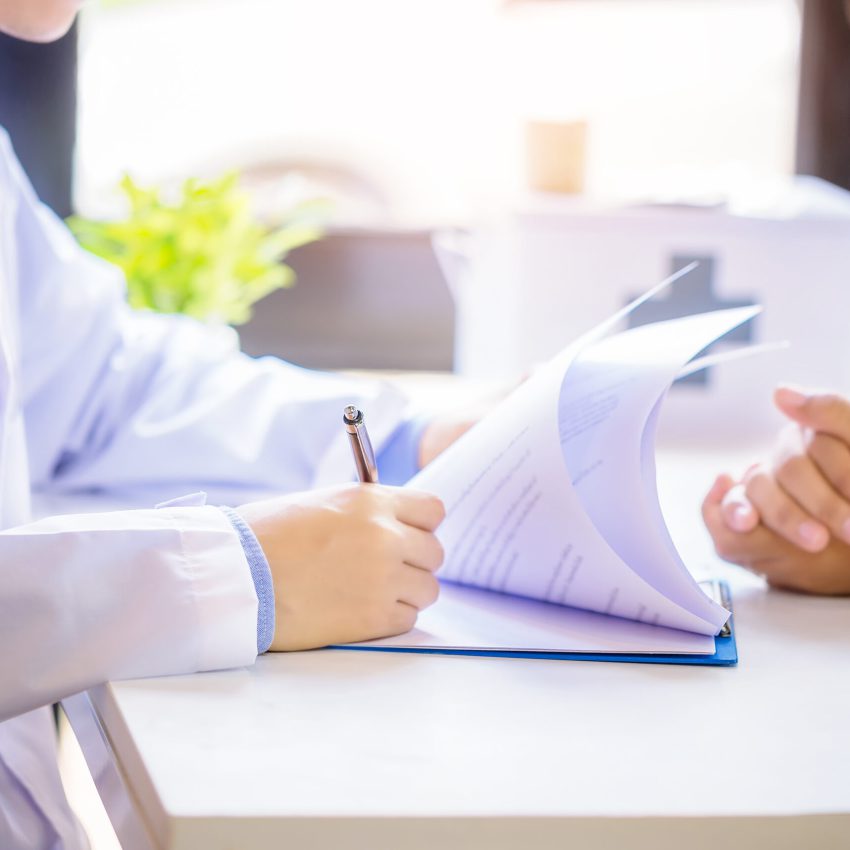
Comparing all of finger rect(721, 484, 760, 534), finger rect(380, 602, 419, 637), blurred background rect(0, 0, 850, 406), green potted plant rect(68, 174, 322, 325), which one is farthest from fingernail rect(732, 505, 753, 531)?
green potted plant rect(68, 174, 322, 325)

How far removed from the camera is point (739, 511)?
725 millimetres

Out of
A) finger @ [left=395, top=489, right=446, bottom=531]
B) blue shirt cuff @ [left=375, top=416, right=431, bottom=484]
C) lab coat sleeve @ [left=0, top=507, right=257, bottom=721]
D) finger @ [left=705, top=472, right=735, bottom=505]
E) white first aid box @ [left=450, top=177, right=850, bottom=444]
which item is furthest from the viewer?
white first aid box @ [left=450, top=177, right=850, bottom=444]

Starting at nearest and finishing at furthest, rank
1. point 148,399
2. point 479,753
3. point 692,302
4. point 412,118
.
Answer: point 479,753 → point 148,399 → point 692,302 → point 412,118

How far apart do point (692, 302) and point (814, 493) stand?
631mm

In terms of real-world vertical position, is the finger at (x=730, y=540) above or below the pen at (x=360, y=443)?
below

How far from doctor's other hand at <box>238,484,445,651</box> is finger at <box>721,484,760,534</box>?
198 millimetres

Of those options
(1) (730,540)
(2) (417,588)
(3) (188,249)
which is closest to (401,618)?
(2) (417,588)

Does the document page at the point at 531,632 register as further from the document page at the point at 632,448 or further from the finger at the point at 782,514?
the finger at the point at 782,514

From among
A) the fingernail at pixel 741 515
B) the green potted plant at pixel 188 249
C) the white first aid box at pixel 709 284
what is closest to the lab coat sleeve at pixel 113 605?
the fingernail at pixel 741 515

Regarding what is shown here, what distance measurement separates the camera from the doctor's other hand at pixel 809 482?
0.69 metres

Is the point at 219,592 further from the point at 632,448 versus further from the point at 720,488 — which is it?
the point at 720,488

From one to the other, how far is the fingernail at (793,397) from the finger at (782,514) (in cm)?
5

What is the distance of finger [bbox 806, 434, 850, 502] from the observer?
70 cm

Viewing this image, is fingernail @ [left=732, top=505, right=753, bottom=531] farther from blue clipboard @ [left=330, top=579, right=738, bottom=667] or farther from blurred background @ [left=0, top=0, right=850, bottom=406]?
blurred background @ [left=0, top=0, right=850, bottom=406]
